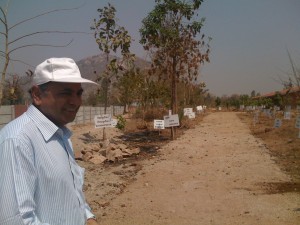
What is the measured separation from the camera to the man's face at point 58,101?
1.87 meters

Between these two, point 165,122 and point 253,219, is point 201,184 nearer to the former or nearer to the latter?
point 253,219

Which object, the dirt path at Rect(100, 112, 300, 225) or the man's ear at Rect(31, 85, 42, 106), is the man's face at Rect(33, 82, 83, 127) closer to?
the man's ear at Rect(31, 85, 42, 106)

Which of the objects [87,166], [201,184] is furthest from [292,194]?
[87,166]

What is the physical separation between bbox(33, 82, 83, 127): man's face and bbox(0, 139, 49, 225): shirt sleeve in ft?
1.08

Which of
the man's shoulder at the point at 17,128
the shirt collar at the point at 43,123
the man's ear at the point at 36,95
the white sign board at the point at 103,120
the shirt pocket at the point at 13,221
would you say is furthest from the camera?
the white sign board at the point at 103,120

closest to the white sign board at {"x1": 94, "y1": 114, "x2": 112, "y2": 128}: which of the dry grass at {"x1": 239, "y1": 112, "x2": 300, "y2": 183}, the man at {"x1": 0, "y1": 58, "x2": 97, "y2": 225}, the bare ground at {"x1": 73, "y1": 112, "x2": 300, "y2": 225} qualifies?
the bare ground at {"x1": 73, "y1": 112, "x2": 300, "y2": 225}

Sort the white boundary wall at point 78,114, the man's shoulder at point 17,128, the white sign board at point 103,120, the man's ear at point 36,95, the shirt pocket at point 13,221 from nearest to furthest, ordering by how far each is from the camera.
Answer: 1. the shirt pocket at point 13,221
2. the man's shoulder at point 17,128
3. the man's ear at point 36,95
4. the white sign board at point 103,120
5. the white boundary wall at point 78,114

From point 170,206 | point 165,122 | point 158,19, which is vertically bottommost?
point 170,206

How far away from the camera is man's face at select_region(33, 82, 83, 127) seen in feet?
6.12

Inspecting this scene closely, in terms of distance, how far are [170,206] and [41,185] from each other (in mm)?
4620

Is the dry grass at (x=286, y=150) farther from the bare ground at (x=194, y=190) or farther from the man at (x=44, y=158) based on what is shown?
the man at (x=44, y=158)

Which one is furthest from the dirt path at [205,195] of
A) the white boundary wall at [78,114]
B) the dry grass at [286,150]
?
the white boundary wall at [78,114]

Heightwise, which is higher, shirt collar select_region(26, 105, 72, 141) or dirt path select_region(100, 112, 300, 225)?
shirt collar select_region(26, 105, 72, 141)

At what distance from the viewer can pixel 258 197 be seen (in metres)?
6.43
